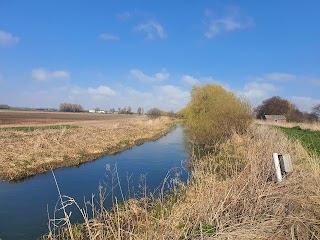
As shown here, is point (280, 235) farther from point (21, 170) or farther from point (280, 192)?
point (21, 170)

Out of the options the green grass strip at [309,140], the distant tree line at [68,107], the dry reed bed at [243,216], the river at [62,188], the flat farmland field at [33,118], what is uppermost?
the distant tree line at [68,107]

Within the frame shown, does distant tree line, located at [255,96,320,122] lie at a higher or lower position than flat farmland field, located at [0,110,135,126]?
lower

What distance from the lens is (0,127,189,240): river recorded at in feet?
27.0

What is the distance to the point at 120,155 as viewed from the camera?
21188mm

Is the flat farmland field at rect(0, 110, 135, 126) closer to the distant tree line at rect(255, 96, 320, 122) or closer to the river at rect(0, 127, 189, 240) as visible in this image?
the river at rect(0, 127, 189, 240)

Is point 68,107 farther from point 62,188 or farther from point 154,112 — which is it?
point 62,188

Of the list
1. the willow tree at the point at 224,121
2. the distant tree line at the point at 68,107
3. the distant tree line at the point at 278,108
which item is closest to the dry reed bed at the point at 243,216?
the willow tree at the point at 224,121

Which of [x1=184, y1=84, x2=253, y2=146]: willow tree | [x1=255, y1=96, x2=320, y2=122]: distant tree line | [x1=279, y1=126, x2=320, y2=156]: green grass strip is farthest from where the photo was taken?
[x1=255, y1=96, x2=320, y2=122]: distant tree line

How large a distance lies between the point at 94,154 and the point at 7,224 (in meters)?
12.3

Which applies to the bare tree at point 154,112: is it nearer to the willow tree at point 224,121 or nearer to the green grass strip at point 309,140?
the willow tree at point 224,121

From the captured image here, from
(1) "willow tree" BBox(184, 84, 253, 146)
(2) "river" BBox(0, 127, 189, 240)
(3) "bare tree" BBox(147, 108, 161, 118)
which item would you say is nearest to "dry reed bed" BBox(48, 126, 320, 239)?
(2) "river" BBox(0, 127, 189, 240)

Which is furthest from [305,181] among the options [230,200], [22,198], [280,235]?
[22,198]

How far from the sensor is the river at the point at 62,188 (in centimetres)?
823

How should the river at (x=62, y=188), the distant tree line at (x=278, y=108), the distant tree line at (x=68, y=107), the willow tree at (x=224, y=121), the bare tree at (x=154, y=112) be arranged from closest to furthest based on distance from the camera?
the river at (x=62, y=188)
the willow tree at (x=224, y=121)
the distant tree line at (x=278, y=108)
the bare tree at (x=154, y=112)
the distant tree line at (x=68, y=107)
